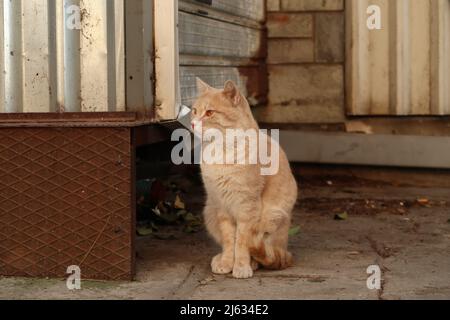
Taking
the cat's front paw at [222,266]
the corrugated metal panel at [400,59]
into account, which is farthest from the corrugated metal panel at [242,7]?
the cat's front paw at [222,266]

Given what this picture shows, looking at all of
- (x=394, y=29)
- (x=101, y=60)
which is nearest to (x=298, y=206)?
(x=394, y=29)

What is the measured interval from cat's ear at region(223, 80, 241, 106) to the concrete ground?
38.0 inches

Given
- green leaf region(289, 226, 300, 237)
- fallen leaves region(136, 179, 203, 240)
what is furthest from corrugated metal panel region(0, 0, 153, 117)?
green leaf region(289, 226, 300, 237)

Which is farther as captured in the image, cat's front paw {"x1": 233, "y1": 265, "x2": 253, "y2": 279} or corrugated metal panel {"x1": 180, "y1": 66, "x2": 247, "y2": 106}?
corrugated metal panel {"x1": 180, "y1": 66, "x2": 247, "y2": 106}

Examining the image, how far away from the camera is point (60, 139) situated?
423 centimetres

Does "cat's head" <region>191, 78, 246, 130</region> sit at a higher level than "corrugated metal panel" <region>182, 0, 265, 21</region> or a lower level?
lower

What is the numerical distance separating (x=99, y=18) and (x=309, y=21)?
12.1ft

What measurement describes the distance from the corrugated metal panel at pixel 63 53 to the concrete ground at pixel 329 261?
0.97m

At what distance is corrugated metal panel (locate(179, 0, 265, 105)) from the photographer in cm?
545

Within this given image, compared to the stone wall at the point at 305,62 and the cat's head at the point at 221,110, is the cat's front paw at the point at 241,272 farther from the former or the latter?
the stone wall at the point at 305,62

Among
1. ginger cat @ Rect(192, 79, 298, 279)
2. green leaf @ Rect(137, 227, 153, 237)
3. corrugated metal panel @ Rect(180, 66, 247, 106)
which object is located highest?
corrugated metal panel @ Rect(180, 66, 247, 106)

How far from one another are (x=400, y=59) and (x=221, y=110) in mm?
3468

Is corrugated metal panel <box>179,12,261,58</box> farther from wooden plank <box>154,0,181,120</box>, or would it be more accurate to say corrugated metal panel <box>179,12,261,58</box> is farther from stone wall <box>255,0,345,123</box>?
wooden plank <box>154,0,181,120</box>

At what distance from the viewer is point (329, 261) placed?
4.73 metres
